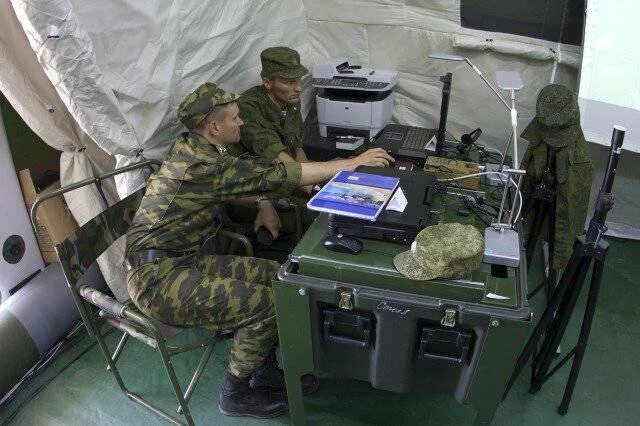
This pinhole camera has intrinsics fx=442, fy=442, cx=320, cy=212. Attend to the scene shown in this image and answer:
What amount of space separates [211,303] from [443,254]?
0.90 m

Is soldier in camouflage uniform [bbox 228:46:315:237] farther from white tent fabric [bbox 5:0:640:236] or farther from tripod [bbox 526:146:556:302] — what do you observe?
tripod [bbox 526:146:556:302]

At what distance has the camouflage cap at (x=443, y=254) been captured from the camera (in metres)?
1.17

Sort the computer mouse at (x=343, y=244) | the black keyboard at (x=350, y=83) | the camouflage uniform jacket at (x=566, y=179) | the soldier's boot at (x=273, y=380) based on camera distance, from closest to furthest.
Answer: the computer mouse at (x=343, y=244), the camouflage uniform jacket at (x=566, y=179), the soldier's boot at (x=273, y=380), the black keyboard at (x=350, y=83)

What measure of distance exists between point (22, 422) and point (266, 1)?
235 centimetres

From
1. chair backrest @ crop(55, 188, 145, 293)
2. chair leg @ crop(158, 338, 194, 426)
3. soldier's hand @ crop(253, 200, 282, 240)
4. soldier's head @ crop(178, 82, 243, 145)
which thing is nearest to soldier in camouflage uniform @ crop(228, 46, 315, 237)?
soldier's hand @ crop(253, 200, 282, 240)

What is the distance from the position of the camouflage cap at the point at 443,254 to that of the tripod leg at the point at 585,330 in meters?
0.58

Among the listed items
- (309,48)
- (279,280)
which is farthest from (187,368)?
(309,48)

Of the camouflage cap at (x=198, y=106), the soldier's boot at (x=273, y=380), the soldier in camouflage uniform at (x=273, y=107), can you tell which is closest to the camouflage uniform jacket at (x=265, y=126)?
the soldier in camouflage uniform at (x=273, y=107)

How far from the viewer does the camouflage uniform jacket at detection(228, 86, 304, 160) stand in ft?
7.36

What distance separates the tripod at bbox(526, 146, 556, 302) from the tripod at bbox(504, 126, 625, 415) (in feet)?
1.03

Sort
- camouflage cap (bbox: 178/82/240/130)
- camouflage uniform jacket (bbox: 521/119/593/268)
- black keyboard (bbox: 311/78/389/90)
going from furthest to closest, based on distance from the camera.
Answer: black keyboard (bbox: 311/78/389/90), camouflage uniform jacket (bbox: 521/119/593/268), camouflage cap (bbox: 178/82/240/130)

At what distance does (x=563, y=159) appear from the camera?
1.81 metres

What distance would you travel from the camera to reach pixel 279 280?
4.33 feet

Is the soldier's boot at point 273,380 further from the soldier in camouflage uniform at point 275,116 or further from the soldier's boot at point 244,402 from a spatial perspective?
the soldier in camouflage uniform at point 275,116
